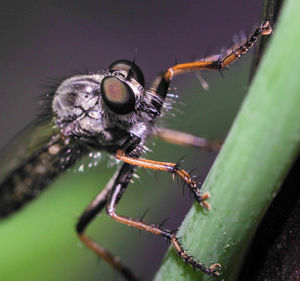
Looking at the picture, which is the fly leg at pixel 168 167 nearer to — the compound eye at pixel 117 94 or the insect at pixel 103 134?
the insect at pixel 103 134

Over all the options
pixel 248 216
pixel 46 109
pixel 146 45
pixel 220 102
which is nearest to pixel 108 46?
pixel 146 45

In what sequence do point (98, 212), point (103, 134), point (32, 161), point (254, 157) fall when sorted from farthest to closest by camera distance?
1. point (32, 161)
2. point (98, 212)
3. point (103, 134)
4. point (254, 157)

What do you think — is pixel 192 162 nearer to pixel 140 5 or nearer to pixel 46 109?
pixel 46 109

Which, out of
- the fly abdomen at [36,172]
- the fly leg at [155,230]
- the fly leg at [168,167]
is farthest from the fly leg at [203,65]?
the fly abdomen at [36,172]

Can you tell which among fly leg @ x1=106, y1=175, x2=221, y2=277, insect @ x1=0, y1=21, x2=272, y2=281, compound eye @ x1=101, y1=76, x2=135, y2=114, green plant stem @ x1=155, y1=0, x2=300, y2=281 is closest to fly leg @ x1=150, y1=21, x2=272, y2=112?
insect @ x1=0, y1=21, x2=272, y2=281

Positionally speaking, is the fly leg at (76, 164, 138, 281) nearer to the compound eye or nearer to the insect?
the insect

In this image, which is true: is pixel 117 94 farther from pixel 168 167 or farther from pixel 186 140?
pixel 186 140

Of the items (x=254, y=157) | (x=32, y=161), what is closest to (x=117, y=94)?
(x=32, y=161)

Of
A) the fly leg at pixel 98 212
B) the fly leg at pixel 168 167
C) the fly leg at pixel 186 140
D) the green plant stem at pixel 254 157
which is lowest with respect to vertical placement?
the fly leg at pixel 98 212
